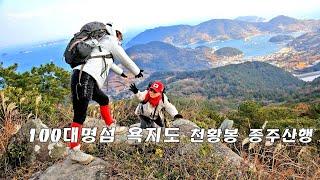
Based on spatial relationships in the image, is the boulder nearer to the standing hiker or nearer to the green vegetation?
the standing hiker

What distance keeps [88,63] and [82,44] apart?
272mm

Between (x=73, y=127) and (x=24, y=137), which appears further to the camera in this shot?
(x=24, y=137)

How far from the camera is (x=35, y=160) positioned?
5895 mm

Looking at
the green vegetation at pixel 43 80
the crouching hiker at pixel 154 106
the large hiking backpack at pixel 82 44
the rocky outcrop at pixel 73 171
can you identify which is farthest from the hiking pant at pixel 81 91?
the green vegetation at pixel 43 80

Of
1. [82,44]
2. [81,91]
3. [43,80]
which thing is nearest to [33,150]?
[81,91]

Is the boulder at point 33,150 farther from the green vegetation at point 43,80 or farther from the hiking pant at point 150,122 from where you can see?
the green vegetation at point 43,80

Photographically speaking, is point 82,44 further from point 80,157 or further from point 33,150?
point 33,150

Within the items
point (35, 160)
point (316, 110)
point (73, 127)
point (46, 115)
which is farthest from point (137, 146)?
point (316, 110)

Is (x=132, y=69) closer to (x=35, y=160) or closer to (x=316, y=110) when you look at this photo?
(x=35, y=160)

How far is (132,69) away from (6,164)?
222 cm

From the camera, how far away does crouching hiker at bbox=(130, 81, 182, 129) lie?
7.23 m

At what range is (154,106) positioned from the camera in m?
7.41

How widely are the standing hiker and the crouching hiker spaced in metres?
1.45

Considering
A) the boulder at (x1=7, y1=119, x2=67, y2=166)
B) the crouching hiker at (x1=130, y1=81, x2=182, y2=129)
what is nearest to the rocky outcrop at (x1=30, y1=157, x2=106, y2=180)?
the boulder at (x1=7, y1=119, x2=67, y2=166)
